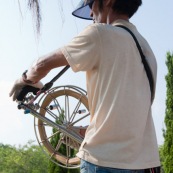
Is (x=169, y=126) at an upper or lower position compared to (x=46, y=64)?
upper

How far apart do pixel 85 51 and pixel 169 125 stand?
1020 centimetres

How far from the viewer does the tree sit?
36.0 feet

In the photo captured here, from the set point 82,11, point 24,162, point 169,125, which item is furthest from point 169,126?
point 24,162

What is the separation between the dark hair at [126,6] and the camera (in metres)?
1.65

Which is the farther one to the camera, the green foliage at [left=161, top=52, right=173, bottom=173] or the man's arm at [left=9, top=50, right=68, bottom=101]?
the green foliage at [left=161, top=52, right=173, bottom=173]

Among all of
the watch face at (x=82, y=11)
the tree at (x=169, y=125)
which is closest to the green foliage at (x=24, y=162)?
the tree at (x=169, y=125)

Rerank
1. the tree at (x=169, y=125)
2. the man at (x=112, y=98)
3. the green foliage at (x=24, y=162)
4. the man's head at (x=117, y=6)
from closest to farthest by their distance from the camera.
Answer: the man at (x=112, y=98) → the man's head at (x=117, y=6) → the tree at (x=169, y=125) → the green foliage at (x=24, y=162)

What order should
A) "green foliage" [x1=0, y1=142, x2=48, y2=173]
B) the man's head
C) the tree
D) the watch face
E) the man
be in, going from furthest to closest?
"green foliage" [x1=0, y1=142, x2=48, y2=173] → the tree → the watch face → the man's head → the man

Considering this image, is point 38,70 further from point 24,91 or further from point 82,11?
point 82,11

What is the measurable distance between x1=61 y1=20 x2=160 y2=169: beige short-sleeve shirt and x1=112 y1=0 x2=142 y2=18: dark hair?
0.47 feet

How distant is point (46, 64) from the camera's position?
5.09 feet

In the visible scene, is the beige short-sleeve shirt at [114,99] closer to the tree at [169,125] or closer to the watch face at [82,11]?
the watch face at [82,11]

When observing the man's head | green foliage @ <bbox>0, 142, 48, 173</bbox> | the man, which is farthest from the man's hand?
green foliage @ <bbox>0, 142, 48, 173</bbox>

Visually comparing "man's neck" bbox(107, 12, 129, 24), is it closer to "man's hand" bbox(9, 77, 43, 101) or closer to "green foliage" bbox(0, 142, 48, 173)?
"man's hand" bbox(9, 77, 43, 101)
